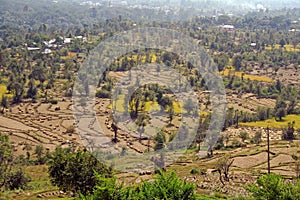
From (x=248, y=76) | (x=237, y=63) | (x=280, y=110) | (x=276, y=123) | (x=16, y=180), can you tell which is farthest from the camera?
(x=237, y=63)

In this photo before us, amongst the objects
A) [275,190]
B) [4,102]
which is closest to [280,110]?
[4,102]

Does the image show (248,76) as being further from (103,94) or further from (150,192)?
(150,192)

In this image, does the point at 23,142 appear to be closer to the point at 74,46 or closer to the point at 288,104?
the point at 288,104

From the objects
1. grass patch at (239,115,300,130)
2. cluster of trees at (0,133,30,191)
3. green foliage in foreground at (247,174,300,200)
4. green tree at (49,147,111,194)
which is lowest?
grass patch at (239,115,300,130)

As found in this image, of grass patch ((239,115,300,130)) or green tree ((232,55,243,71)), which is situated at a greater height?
green tree ((232,55,243,71))

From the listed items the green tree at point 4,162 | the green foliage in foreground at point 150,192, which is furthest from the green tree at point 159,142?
the green foliage in foreground at point 150,192

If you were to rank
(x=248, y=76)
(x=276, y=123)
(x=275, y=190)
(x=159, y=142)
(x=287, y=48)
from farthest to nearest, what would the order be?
(x=287, y=48)
(x=248, y=76)
(x=276, y=123)
(x=159, y=142)
(x=275, y=190)

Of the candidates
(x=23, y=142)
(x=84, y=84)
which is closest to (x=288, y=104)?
(x=84, y=84)

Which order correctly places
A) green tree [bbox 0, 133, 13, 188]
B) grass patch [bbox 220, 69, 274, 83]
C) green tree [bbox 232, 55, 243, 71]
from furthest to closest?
green tree [bbox 232, 55, 243, 71] < grass patch [bbox 220, 69, 274, 83] < green tree [bbox 0, 133, 13, 188]

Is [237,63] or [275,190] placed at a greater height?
[275,190]

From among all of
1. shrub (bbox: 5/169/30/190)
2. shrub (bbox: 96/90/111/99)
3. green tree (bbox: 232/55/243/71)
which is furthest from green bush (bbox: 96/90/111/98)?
shrub (bbox: 5/169/30/190)

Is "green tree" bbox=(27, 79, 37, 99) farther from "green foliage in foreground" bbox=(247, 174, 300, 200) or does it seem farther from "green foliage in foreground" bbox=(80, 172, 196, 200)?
"green foliage in foreground" bbox=(247, 174, 300, 200)
